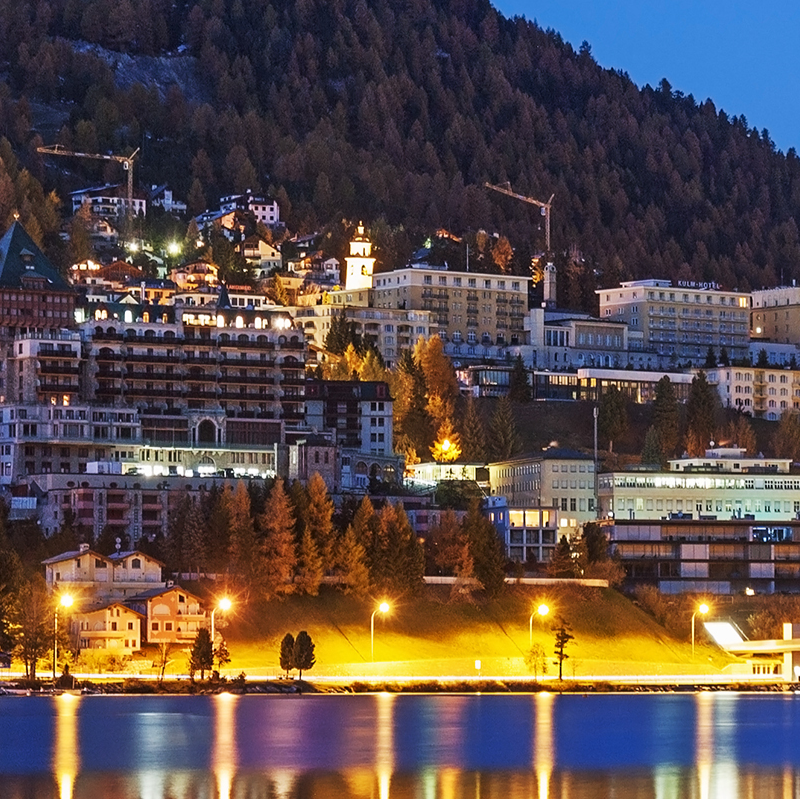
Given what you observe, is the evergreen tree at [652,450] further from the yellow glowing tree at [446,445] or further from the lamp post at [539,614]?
the lamp post at [539,614]

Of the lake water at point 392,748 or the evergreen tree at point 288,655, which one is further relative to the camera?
the evergreen tree at point 288,655

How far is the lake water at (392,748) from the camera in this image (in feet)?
290

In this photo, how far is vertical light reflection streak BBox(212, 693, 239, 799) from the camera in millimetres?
89000

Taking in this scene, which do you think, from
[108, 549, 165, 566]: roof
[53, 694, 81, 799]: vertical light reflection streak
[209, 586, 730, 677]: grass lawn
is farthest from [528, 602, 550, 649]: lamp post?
[53, 694, 81, 799]: vertical light reflection streak

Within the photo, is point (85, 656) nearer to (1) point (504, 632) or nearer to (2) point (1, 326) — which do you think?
(1) point (504, 632)

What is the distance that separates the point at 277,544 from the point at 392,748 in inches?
1854

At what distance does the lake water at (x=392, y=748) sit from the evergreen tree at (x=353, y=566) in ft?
61.9

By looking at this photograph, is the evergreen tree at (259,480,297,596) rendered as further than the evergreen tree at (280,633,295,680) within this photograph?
Yes

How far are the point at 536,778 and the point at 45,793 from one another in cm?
1948

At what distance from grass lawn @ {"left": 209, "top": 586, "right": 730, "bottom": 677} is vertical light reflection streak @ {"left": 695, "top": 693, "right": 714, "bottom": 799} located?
11308 mm

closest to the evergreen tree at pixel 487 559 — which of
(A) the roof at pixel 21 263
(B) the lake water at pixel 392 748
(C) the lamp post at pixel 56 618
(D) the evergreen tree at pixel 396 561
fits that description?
(D) the evergreen tree at pixel 396 561

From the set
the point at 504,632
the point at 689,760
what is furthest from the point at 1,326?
the point at 689,760

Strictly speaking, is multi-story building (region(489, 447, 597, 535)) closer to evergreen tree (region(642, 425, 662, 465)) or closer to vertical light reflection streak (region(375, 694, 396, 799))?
evergreen tree (region(642, 425, 662, 465))

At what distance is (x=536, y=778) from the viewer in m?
91.7
